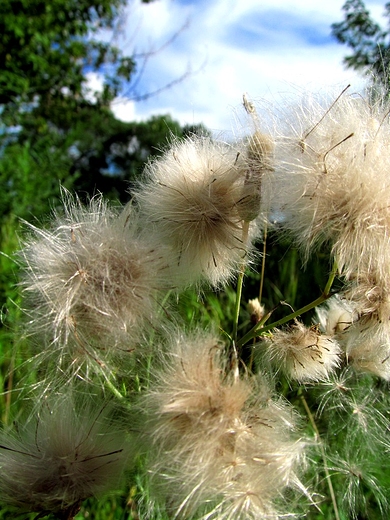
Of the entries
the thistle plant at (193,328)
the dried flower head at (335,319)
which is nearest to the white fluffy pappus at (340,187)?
the thistle plant at (193,328)

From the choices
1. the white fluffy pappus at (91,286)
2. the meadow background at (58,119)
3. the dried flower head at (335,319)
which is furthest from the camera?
the meadow background at (58,119)

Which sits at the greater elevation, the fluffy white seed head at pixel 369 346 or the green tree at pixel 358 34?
the green tree at pixel 358 34

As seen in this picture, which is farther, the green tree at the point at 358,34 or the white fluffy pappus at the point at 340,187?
the green tree at the point at 358,34

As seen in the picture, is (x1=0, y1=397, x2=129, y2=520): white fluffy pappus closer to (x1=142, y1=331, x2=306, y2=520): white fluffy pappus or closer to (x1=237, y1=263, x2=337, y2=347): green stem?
(x1=142, y1=331, x2=306, y2=520): white fluffy pappus

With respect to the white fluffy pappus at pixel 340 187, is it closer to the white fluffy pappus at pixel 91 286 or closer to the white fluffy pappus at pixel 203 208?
the white fluffy pappus at pixel 203 208

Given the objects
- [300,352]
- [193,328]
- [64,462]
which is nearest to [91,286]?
[193,328]

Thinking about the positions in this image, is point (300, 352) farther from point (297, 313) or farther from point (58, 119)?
point (58, 119)

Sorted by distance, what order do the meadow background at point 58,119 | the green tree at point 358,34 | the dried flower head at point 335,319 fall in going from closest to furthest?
the dried flower head at point 335,319 → the meadow background at point 58,119 → the green tree at point 358,34

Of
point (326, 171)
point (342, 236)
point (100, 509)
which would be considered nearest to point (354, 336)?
point (342, 236)
